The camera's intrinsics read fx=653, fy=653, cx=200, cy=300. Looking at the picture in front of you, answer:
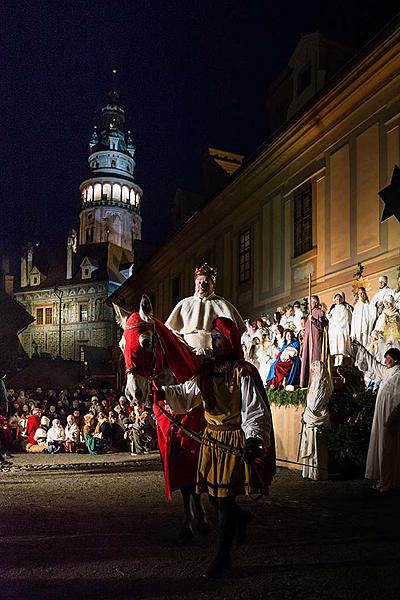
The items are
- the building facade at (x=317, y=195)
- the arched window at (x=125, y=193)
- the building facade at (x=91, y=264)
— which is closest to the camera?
the building facade at (x=317, y=195)

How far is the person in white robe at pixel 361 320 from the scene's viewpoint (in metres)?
14.0

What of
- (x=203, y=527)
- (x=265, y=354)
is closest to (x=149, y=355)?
(x=203, y=527)

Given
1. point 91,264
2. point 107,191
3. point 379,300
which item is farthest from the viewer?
point 107,191

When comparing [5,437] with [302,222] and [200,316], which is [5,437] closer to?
[302,222]

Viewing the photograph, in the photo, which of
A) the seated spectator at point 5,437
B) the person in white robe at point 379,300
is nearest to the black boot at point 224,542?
the person in white robe at point 379,300

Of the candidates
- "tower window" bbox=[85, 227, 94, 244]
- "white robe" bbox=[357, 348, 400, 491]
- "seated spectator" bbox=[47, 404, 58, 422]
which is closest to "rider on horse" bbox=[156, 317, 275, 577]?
"white robe" bbox=[357, 348, 400, 491]

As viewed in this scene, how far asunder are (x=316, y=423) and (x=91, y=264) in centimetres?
6334

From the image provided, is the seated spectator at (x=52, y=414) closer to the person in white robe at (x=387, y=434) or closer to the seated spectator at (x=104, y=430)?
the seated spectator at (x=104, y=430)

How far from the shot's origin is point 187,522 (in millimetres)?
6266

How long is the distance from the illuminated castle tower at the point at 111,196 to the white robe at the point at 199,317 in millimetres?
73071

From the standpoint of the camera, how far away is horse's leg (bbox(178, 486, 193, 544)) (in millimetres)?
6172

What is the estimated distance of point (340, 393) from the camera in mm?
11945

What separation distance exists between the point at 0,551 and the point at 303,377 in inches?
316

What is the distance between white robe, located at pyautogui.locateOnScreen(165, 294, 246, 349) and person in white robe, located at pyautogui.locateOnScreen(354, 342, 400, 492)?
397cm
